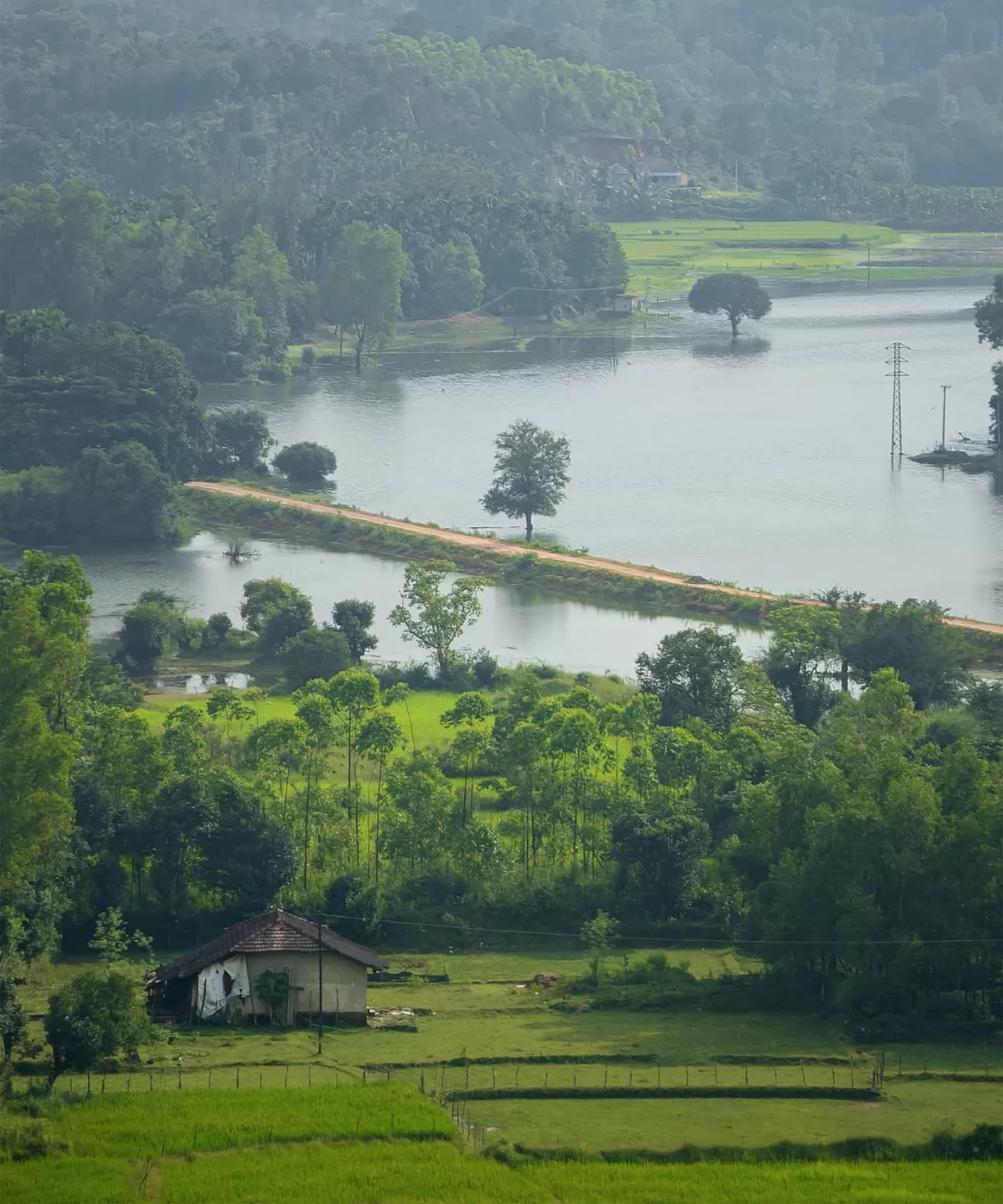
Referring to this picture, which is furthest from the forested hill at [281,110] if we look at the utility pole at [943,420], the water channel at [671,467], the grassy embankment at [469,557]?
the grassy embankment at [469,557]

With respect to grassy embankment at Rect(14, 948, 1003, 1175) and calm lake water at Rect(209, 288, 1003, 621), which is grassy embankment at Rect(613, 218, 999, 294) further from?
grassy embankment at Rect(14, 948, 1003, 1175)

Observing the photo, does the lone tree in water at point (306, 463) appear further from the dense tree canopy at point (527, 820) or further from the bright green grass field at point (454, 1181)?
the bright green grass field at point (454, 1181)

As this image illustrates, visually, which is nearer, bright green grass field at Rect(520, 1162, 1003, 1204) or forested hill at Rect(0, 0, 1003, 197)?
bright green grass field at Rect(520, 1162, 1003, 1204)

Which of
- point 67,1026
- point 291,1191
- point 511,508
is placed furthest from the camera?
point 511,508

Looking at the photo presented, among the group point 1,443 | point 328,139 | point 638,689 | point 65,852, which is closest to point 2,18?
point 328,139

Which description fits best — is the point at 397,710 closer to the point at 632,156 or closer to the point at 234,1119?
the point at 234,1119

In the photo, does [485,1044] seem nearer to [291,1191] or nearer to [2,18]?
[291,1191]

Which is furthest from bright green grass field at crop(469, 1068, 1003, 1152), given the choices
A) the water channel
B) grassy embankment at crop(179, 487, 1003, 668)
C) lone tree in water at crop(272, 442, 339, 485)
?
lone tree in water at crop(272, 442, 339, 485)
